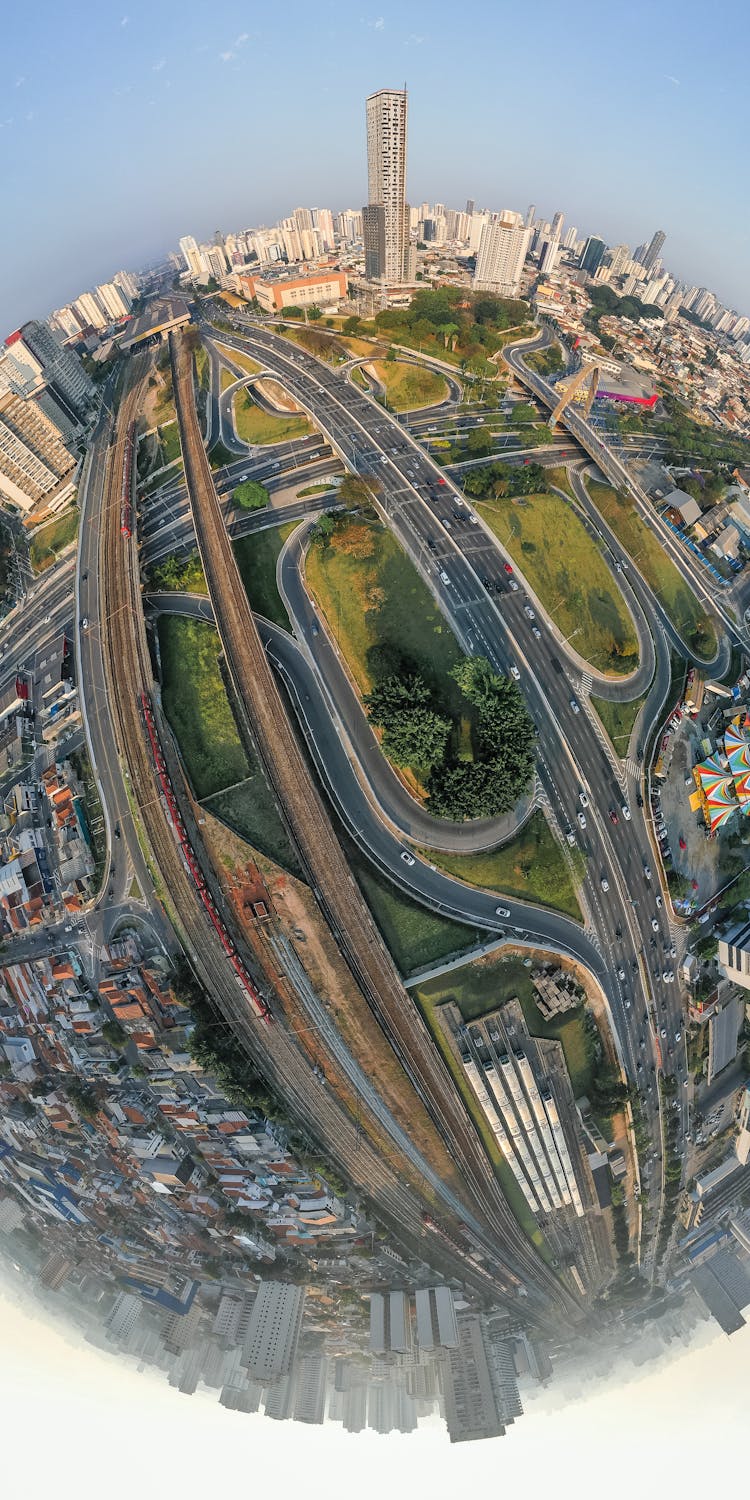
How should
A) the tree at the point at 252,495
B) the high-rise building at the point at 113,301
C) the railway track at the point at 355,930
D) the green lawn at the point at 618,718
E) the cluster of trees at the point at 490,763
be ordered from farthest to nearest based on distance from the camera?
the high-rise building at the point at 113,301 → the tree at the point at 252,495 → the green lawn at the point at 618,718 → the cluster of trees at the point at 490,763 → the railway track at the point at 355,930

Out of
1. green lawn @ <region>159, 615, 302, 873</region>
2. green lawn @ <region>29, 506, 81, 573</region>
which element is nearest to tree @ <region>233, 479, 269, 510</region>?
green lawn @ <region>159, 615, 302, 873</region>

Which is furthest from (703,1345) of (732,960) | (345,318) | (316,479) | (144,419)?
(345,318)

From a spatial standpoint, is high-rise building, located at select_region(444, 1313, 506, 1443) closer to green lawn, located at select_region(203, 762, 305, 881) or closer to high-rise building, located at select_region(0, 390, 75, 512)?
green lawn, located at select_region(203, 762, 305, 881)

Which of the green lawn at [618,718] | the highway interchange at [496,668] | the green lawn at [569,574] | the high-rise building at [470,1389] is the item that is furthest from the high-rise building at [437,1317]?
the green lawn at [569,574]

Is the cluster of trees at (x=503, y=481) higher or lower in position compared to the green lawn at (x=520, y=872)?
higher

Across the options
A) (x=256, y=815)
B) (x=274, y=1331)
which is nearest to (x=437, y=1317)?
(x=274, y=1331)

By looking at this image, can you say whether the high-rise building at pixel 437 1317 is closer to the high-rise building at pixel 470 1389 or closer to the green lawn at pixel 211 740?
the high-rise building at pixel 470 1389
